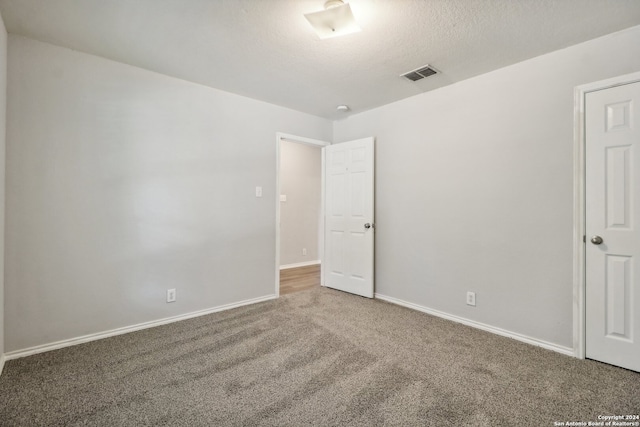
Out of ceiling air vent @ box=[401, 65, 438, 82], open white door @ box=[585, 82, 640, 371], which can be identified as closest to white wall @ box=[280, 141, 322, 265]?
ceiling air vent @ box=[401, 65, 438, 82]

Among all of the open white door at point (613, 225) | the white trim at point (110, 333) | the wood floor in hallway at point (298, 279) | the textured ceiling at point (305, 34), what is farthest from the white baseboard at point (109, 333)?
the open white door at point (613, 225)

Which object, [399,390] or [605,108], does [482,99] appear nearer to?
[605,108]

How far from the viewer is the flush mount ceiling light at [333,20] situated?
1.74 m

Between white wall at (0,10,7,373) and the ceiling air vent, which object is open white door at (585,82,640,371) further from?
white wall at (0,10,7,373)

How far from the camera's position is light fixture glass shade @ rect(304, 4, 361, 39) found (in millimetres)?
1743

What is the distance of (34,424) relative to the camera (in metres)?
1.50

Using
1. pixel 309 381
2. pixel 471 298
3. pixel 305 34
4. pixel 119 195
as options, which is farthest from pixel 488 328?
pixel 119 195

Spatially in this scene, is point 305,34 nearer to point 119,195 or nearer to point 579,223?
point 119,195

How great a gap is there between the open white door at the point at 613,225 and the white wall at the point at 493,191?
0.44 ft

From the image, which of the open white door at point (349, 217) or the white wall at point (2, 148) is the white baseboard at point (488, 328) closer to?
the open white door at point (349, 217)

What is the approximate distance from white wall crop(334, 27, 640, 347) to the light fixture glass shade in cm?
158

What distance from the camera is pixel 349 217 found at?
3832 millimetres

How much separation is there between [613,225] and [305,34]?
260 centimetres

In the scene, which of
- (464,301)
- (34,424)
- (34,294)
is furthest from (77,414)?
(464,301)
